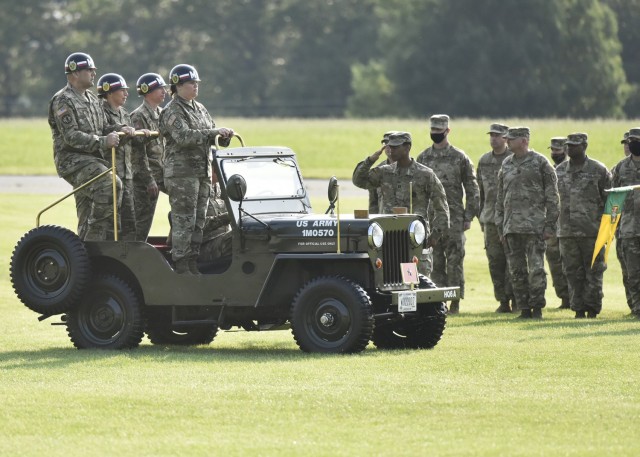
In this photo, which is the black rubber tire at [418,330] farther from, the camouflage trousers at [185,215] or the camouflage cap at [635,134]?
the camouflage cap at [635,134]

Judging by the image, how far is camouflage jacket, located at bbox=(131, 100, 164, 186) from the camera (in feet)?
48.2

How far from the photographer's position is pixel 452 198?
58.6ft

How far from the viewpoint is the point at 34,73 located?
87250 mm

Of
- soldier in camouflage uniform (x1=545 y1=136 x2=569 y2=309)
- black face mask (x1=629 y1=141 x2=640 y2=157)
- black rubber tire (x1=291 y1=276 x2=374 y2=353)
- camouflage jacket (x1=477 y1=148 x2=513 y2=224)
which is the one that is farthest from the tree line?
black rubber tire (x1=291 y1=276 x2=374 y2=353)

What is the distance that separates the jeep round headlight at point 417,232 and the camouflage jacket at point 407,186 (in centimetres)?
239

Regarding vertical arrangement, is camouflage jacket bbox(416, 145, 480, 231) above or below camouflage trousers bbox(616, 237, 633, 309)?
above

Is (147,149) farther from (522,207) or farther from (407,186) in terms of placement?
(522,207)

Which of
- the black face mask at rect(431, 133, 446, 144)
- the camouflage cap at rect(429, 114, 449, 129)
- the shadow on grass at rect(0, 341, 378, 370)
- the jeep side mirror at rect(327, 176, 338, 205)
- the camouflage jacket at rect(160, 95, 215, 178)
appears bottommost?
the shadow on grass at rect(0, 341, 378, 370)

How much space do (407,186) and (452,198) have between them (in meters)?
1.95

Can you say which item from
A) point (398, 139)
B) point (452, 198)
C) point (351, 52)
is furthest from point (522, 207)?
point (351, 52)

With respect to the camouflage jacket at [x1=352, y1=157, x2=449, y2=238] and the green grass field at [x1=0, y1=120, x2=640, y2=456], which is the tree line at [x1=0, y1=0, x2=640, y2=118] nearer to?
the camouflage jacket at [x1=352, y1=157, x2=449, y2=238]

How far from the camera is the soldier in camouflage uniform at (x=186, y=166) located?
44.8 ft

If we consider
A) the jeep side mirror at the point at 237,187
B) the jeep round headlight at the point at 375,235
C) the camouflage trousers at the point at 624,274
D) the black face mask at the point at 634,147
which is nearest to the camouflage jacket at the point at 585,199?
the camouflage trousers at the point at 624,274

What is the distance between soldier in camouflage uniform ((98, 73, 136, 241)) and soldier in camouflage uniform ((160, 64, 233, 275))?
1.54 ft
